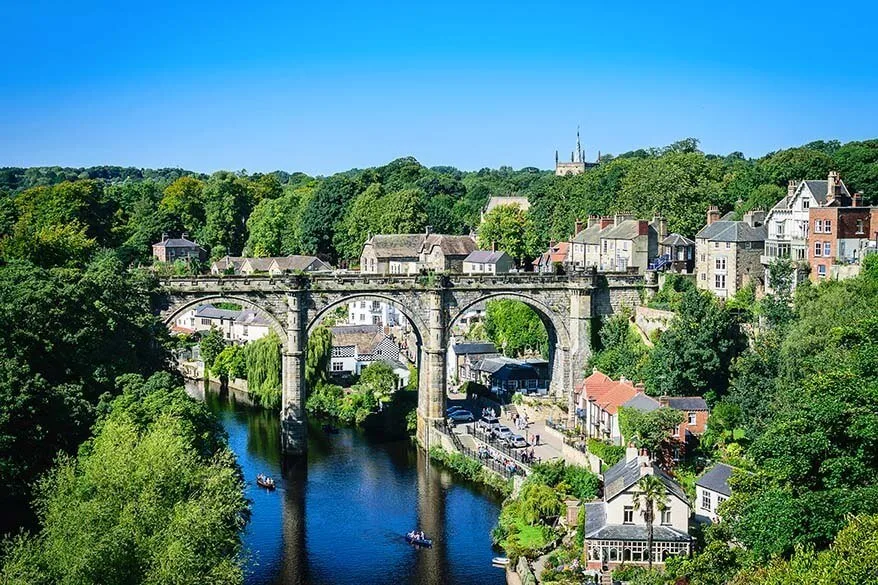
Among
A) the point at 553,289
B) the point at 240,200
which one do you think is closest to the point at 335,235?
the point at 240,200

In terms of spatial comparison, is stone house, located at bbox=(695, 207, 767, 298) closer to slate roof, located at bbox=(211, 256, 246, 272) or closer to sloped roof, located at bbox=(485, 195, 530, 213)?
sloped roof, located at bbox=(485, 195, 530, 213)

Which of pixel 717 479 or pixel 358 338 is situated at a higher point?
pixel 358 338

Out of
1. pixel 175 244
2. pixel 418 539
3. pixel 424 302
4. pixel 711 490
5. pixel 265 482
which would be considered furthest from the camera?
pixel 175 244

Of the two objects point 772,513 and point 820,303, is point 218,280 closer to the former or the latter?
point 820,303

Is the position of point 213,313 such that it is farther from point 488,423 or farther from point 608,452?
point 608,452

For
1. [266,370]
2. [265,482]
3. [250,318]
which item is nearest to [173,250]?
[250,318]
